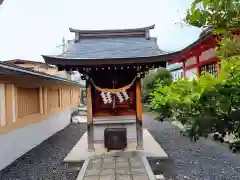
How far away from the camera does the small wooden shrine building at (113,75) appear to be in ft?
21.5

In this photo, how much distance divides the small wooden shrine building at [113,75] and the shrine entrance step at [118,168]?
540mm

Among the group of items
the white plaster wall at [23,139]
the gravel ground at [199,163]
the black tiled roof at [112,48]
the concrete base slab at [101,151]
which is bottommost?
the gravel ground at [199,163]

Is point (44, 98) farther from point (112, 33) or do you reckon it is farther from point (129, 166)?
point (129, 166)

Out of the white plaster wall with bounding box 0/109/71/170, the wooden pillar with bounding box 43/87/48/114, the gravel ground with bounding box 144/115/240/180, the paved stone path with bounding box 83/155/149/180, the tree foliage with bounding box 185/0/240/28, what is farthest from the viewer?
the wooden pillar with bounding box 43/87/48/114

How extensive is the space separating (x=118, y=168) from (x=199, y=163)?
2.07 m

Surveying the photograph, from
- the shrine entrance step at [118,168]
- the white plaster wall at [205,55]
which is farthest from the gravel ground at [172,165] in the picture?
the white plaster wall at [205,55]

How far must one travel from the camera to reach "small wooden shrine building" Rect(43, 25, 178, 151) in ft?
21.5

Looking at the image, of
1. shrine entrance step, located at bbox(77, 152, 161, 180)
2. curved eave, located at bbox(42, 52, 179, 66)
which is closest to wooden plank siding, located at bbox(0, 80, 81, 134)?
curved eave, located at bbox(42, 52, 179, 66)

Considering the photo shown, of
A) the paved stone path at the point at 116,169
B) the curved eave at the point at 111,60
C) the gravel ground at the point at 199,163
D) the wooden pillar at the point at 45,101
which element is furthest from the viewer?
the wooden pillar at the point at 45,101

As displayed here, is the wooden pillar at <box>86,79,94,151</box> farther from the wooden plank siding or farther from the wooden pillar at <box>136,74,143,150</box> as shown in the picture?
the wooden plank siding

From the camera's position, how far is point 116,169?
5.61 metres

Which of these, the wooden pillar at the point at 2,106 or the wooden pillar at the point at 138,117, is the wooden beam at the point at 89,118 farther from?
the wooden pillar at the point at 2,106

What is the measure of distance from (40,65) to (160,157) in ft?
67.1

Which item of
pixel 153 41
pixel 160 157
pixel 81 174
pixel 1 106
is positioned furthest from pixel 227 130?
pixel 153 41
